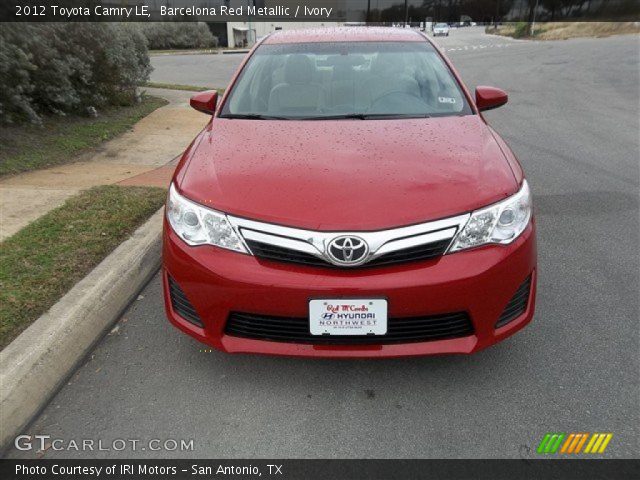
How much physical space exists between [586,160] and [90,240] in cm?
566

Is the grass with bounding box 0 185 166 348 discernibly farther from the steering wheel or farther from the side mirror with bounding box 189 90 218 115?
the steering wheel

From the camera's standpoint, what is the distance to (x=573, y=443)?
7.54 feet

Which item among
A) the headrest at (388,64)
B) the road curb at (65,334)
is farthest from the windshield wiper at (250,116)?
the road curb at (65,334)

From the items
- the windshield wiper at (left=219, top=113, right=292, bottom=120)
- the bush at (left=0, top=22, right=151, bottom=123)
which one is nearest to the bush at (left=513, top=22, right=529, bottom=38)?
the bush at (left=0, top=22, right=151, bottom=123)

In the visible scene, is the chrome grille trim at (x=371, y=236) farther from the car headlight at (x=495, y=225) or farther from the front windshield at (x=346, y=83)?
the front windshield at (x=346, y=83)

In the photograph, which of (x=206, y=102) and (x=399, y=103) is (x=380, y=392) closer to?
(x=399, y=103)

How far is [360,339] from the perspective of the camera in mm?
2410

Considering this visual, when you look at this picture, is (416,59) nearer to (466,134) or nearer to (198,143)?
(466,134)

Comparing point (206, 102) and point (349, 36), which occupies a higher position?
point (349, 36)

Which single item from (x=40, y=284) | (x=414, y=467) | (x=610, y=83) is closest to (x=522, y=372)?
(x=414, y=467)

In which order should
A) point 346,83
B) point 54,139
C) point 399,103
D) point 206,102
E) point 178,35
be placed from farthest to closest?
point 178,35 < point 54,139 < point 206,102 < point 346,83 < point 399,103

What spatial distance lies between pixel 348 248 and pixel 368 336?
40cm

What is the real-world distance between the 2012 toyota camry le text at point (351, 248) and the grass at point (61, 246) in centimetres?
89

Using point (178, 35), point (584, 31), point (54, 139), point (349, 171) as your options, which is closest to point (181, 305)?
point (349, 171)
